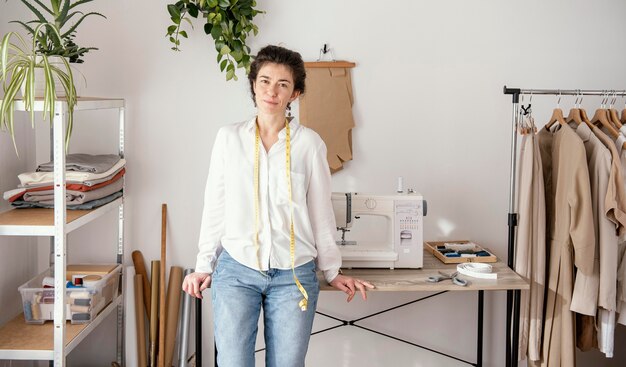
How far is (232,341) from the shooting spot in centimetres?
240

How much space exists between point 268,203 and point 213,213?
19 centimetres

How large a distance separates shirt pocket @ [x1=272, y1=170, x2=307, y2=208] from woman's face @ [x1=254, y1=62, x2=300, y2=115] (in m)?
0.21

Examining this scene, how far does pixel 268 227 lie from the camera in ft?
8.10

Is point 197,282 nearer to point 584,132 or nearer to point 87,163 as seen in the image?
point 87,163

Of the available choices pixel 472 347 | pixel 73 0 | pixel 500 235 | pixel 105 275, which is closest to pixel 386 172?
pixel 500 235

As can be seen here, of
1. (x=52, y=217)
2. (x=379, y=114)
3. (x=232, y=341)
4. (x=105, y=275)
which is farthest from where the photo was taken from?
(x=379, y=114)

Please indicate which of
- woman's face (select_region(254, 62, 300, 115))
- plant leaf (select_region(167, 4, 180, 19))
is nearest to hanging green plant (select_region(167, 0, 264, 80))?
plant leaf (select_region(167, 4, 180, 19))

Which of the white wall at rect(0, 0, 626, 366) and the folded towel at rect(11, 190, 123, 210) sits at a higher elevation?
the white wall at rect(0, 0, 626, 366)

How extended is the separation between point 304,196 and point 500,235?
1.37 metres

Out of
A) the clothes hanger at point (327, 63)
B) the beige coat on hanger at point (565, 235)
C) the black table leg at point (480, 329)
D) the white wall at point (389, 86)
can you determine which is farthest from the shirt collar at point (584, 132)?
the clothes hanger at point (327, 63)

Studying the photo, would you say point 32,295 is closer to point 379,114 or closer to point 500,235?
point 379,114

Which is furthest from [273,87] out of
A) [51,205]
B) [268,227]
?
[51,205]

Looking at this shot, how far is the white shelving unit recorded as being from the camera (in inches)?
108

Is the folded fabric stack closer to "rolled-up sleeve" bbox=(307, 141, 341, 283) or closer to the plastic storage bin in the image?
the plastic storage bin
